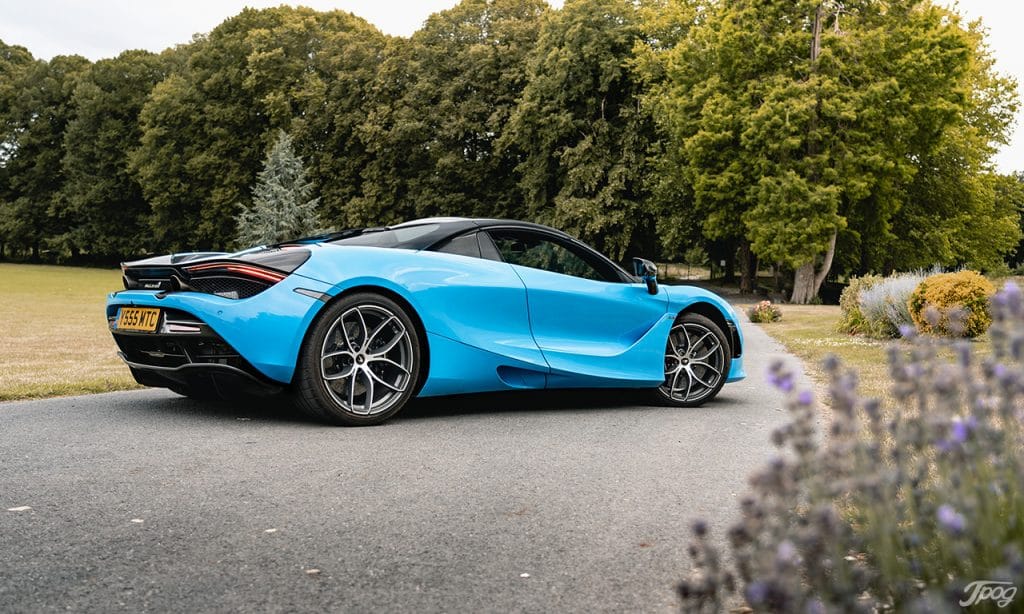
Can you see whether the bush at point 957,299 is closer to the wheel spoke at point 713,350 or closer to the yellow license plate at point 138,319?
the wheel spoke at point 713,350

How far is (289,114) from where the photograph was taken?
50656 millimetres

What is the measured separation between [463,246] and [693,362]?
2.25m

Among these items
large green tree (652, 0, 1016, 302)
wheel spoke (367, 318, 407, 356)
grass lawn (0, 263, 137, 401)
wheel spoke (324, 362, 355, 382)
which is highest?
large green tree (652, 0, 1016, 302)

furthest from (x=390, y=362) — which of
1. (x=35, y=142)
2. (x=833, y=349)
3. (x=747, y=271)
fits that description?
(x=35, y=142)

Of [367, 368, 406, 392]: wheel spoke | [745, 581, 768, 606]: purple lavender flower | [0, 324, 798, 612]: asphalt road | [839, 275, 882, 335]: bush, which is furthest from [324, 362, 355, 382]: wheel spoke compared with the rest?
[839, 275, 882, 335]: bush

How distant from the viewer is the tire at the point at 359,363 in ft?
20.0

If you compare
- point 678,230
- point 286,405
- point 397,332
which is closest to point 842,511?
point 397,332

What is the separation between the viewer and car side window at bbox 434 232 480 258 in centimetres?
680

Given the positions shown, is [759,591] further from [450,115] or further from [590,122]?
[450,115]

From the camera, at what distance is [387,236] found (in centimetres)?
671

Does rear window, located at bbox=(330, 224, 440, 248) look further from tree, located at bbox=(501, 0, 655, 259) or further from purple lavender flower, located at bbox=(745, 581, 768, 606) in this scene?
tree, located at bbox=(501, 0, 655, 259)

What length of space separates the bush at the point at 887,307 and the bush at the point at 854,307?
19 centimetres

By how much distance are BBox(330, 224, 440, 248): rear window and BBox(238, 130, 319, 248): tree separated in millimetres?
40491

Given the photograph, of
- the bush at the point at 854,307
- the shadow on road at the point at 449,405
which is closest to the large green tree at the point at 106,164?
the bush at the point at 854,307
